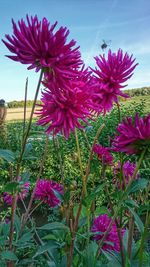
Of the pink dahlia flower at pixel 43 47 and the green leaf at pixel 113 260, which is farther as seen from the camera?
the green leaf at pixel 113 260

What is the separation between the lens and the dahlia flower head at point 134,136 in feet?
3.15

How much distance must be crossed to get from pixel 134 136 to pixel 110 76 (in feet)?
0.61

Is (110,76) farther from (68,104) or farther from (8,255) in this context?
(8,255)

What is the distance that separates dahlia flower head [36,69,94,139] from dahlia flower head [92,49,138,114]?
112mm

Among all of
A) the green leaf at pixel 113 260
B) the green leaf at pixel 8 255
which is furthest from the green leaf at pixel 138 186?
the green leaf at pixel 8 255

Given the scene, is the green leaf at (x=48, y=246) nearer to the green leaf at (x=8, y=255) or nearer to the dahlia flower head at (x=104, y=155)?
the green leaf at (x=8, y=255)

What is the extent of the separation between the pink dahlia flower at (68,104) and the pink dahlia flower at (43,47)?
5cm

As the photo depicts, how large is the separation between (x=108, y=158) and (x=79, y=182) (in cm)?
309

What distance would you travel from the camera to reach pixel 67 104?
2.95 feet

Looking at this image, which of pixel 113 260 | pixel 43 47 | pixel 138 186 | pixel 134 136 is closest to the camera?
pixel 43 47

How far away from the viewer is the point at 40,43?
2.77 ft

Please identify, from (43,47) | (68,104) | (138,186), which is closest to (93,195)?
(138,186)

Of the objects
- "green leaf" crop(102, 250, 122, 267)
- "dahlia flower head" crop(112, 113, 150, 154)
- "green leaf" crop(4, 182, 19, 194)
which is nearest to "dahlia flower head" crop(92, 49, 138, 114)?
"dahlia flower head" crop(112, 113, 150, 154)

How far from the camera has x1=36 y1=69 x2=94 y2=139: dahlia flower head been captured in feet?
2.93
